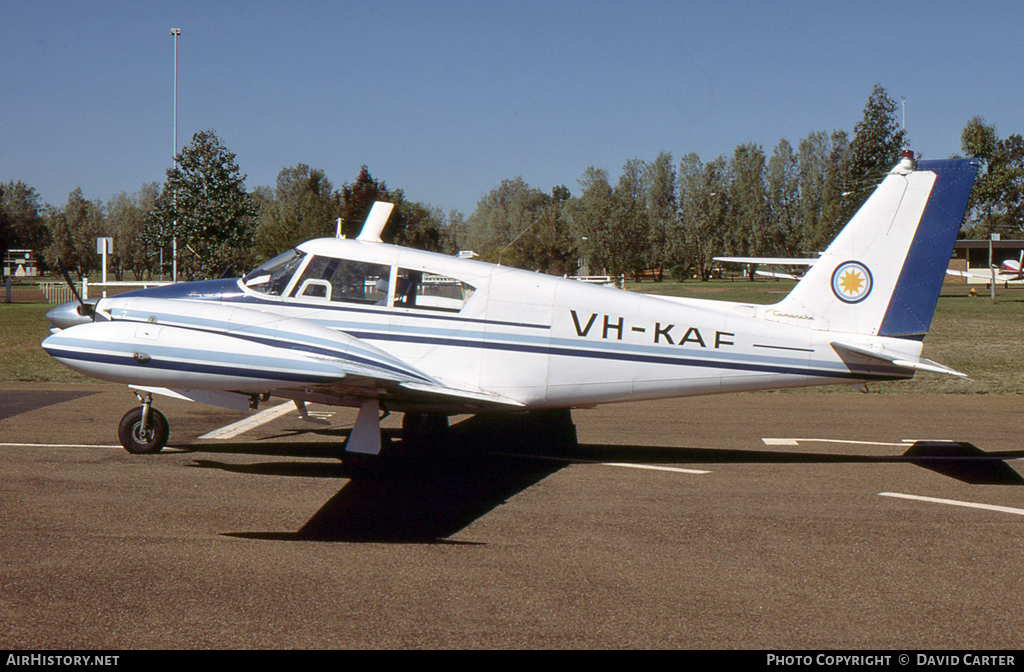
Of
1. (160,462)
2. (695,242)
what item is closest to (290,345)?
(160,462)

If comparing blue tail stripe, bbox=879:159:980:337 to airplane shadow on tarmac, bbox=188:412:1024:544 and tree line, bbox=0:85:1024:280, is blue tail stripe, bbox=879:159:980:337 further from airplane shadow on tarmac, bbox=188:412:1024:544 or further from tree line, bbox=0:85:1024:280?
tree line, bbox=0:85:1024:280

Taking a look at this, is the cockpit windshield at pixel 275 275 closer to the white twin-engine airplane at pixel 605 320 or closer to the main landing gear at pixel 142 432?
the white twin-engine airplane at pixel 605 320

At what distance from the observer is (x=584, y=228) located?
92000 millimetres

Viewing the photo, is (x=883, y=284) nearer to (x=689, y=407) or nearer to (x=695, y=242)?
(x=689, y=407)

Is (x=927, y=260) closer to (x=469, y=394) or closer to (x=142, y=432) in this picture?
(x=469, y=394)

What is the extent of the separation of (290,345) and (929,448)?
768 centimetres

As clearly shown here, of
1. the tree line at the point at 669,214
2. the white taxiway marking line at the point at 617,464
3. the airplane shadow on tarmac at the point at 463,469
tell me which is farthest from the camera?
the tree line at the point at 669,214

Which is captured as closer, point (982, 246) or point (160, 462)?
point (160, 462)

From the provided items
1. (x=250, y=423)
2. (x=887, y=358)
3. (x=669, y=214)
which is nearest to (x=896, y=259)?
(x=887, y=358)

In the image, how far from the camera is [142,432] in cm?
888

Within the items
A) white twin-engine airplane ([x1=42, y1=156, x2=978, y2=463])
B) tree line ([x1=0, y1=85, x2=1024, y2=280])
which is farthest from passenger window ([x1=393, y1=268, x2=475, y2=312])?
tree line ([x1=0, y1=85, x2=1024, y2=280])

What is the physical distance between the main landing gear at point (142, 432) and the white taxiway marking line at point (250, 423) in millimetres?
1118

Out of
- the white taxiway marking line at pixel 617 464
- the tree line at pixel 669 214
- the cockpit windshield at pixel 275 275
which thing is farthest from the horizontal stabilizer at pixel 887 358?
the tree line at pixel 669 214

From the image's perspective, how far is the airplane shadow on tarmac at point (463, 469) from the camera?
6641 millimetres
